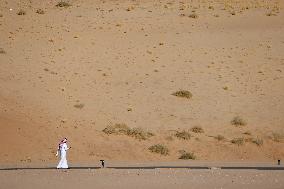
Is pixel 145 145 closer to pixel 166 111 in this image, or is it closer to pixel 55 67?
pixel 166 111

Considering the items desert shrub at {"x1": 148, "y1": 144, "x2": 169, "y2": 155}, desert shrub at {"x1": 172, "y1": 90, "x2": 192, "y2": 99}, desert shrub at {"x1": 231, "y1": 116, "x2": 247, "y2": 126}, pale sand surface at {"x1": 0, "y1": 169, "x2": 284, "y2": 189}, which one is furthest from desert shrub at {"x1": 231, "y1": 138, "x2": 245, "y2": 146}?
pale sand surface at {"x1": 0, "y1": 169, "x2": 284, "y2": 189}

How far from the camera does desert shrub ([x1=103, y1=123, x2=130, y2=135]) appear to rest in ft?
108

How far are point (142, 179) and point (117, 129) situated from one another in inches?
523

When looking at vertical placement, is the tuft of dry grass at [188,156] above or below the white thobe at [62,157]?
above

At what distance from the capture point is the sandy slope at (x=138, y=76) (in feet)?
105

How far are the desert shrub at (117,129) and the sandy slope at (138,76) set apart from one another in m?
0.50

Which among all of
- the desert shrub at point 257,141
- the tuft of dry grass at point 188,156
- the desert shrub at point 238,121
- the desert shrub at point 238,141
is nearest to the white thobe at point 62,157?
the tuft of dry grass at point 188,156

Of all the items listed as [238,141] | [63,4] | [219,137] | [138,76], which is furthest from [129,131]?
[63,4]

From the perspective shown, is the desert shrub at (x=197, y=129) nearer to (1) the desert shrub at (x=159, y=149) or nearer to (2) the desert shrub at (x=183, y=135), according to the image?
(2) the desert shrub at (x=183, y=135)

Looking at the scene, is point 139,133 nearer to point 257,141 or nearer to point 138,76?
point 257,141

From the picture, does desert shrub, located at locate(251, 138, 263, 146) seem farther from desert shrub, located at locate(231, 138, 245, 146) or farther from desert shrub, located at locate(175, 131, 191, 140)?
desert shrub, located at locate(175, 131, 191, 140)

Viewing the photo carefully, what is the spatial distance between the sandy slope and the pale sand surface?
7478mm

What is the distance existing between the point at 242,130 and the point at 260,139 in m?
1.61

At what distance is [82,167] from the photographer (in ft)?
80.6
